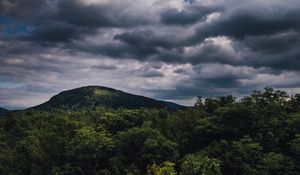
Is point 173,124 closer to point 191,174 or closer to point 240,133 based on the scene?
point 240,133

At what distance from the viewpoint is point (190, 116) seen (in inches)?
3472

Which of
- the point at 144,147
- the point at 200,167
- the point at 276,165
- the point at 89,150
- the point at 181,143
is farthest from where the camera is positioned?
the point at 181,143

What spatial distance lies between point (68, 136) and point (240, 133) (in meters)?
39.6

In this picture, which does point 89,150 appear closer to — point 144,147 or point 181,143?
point 144,147

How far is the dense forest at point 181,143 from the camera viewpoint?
6919 cm

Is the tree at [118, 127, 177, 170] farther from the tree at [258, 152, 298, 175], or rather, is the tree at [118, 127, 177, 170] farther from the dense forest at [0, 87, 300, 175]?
the tree at [258, 152, 298, 175]

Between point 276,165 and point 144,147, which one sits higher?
point 144,147

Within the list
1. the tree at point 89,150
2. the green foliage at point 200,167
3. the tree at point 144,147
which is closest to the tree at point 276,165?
the green foliage at point 200,167

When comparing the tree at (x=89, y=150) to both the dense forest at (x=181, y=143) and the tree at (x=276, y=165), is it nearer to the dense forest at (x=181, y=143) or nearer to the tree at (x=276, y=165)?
the dense forest at (x=181, y=143)

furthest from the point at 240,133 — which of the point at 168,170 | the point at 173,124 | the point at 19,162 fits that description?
the point at 19,162

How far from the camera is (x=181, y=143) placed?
83.4 metres

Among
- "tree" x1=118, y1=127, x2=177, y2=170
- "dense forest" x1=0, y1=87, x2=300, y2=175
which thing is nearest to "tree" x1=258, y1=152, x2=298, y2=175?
"dense forest" x1=0, y1=87, x2=300, y2=175

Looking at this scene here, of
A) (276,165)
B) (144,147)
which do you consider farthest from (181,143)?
(276,165)

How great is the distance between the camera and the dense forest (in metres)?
Answer: 69.2
